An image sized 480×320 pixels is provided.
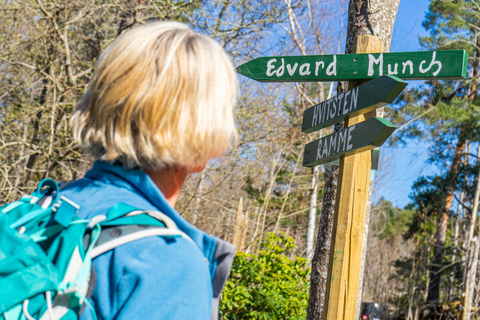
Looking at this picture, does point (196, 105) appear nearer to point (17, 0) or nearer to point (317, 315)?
point (317, 315)

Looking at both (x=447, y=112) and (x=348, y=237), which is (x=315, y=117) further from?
(x=447, y=112)

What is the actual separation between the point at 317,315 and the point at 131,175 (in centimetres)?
300

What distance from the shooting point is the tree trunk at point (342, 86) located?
349 cm

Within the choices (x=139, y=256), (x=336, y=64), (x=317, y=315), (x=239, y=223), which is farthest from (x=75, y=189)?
(x=239, y=223)

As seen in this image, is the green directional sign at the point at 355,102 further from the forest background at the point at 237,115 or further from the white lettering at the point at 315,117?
the forest background at the point at 237,115

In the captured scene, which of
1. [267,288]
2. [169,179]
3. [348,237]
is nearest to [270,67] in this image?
[348,237]

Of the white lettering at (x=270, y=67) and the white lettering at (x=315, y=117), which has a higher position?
the white lettering at (x=270, y=67)

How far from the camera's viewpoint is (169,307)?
782 mm

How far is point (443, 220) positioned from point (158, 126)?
23413mm

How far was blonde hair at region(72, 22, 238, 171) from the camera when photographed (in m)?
0.90

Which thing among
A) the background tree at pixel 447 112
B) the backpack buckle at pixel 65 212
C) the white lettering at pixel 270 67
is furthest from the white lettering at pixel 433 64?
the background tree at pixel 447 112

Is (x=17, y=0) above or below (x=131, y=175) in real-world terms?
above

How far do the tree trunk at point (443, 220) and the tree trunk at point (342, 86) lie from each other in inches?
694

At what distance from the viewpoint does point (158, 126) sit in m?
0.90
